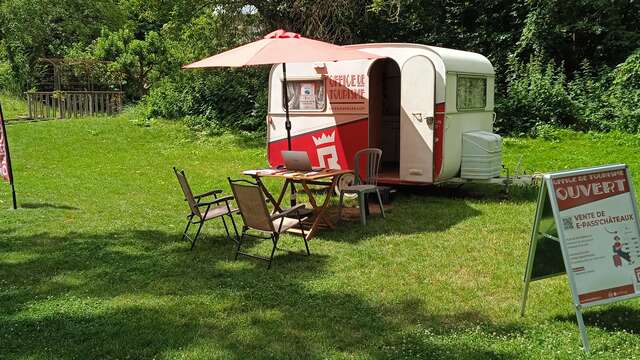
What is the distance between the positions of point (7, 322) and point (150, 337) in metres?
1.22

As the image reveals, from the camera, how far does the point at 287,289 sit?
5.43 metres

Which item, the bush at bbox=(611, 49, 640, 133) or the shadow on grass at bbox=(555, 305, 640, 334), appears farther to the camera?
the bush at bbox=(611, 49, 640, 133)

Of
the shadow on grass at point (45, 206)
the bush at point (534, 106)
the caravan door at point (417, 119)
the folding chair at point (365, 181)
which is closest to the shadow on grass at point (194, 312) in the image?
the folding chair at point (365, 181)

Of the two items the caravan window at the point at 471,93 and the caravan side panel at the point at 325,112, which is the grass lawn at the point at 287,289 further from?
the caravan window at the point at 471,93

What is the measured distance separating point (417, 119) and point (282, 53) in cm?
258

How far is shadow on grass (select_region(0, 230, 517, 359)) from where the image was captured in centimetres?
416

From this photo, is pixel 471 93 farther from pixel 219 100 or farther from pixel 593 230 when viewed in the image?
pixel 219 100

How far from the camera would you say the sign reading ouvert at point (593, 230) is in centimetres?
411

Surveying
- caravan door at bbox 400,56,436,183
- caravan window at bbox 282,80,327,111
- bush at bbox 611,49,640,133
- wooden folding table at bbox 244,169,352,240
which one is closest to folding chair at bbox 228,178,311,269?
wooden folding table at bbox 244,169,352,240

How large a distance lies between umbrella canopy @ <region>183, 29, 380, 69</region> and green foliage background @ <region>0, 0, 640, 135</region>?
8451mm

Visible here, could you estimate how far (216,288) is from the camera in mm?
5465

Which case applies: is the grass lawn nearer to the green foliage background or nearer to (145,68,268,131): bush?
the green foliage background

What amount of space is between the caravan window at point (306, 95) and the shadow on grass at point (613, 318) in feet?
19.0

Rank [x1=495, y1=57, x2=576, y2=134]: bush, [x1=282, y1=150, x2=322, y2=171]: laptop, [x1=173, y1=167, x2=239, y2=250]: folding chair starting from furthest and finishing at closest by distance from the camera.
Answer: [x1=495, y1=57, x2=576, y2=134]: bush, [x1=282, y1=150, x2=322, y2=171]: laptop, [x1=173, y1=167, x2=239, y2=250]: folding chair
